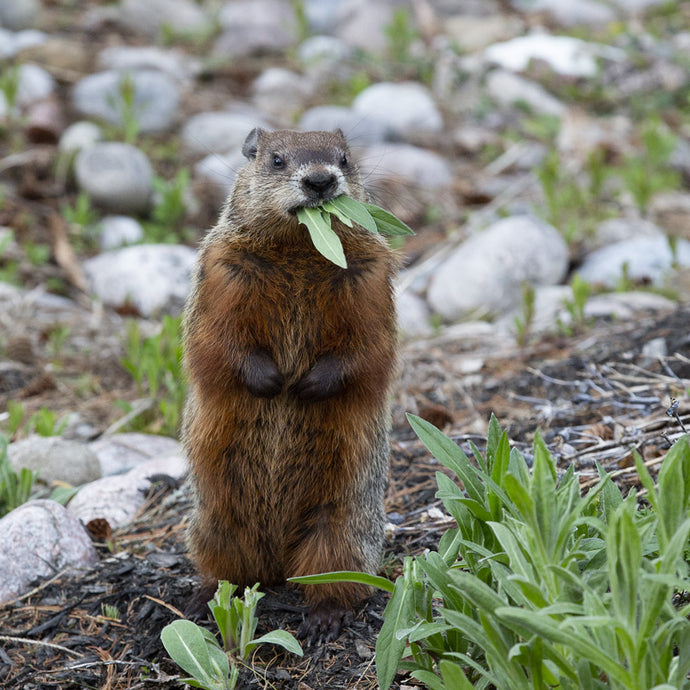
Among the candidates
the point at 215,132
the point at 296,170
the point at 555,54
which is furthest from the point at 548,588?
the point at 555,54

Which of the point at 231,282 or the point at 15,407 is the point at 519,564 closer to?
the point at 231,282

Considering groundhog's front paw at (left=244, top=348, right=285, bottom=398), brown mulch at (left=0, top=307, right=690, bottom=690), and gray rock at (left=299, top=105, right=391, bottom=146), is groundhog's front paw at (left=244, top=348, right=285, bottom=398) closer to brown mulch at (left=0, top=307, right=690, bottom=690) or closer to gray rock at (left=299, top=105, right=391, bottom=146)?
brown mulch at (left=0, top=307, right=690, bottom=690)

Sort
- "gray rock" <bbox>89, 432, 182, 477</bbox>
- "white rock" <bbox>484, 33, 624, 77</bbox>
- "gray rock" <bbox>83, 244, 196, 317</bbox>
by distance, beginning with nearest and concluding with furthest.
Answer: "gray rock" <bbox>89, 432, 182, 477</bbox> → "gray rock" <bbox>83, 244, 196, 317</bbox> → "white rock" <bbox>484, 33, 624, 77</bbox>

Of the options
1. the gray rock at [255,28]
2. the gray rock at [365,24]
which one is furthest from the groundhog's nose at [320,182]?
the gray rock at [365,24]

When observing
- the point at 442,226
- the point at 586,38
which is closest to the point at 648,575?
the point at 442,226

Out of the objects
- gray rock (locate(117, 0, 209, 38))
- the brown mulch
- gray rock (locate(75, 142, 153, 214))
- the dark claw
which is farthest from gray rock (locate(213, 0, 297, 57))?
the dark claw

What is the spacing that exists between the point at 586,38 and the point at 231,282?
11.4m

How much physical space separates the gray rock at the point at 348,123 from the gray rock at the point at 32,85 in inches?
115

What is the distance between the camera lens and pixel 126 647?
3.35 m

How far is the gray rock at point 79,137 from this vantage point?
9562 mm

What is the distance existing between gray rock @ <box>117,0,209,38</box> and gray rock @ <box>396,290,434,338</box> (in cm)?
739

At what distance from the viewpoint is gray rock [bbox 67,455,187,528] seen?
4.41 m

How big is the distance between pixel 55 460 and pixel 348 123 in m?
6.54

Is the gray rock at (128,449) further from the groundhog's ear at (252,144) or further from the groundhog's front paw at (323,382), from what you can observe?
the groundhog's front paw at (323,382)
